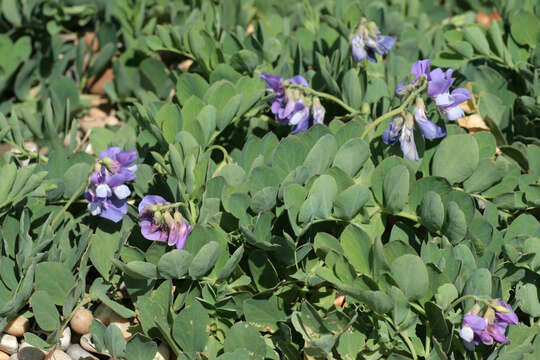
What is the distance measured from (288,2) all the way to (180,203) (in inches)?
60.6

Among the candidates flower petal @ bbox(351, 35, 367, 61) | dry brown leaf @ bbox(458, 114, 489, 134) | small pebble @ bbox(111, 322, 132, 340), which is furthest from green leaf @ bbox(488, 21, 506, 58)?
small pebble @ bbox(111, 322, 132, 340)

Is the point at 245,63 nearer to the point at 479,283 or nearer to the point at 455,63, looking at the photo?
the point at 455,63

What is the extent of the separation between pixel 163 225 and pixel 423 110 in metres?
0.76

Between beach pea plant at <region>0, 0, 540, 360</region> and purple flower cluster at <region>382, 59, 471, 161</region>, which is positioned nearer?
beach pea plant at <region>0, 0, 540, 360</region>

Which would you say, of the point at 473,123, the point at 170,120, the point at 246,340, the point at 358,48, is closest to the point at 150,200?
the point at 170,120

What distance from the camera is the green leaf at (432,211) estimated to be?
1.68 metres

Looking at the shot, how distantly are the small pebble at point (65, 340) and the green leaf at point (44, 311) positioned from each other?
109mm

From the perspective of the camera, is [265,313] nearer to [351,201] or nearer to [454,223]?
[351,201]

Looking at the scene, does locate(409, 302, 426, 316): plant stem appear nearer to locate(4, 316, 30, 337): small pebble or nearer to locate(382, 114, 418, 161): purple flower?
locate(382, 114, 418, 161): purple flower

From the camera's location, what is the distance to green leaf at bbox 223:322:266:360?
64.4 inches

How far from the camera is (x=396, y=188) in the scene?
5.71 feet

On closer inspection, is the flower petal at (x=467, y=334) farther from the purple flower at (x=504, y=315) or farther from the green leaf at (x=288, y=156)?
the green leaf at (x=288, y=156)

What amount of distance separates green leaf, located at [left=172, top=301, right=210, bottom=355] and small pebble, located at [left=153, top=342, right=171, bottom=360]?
0.44 feet

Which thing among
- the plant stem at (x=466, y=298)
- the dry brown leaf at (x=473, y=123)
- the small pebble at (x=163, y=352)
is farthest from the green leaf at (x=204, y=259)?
the dry brown leaf at (x=473, y=123)
